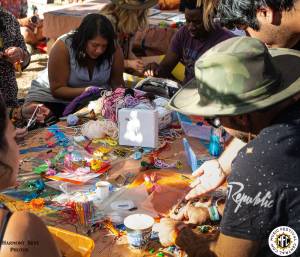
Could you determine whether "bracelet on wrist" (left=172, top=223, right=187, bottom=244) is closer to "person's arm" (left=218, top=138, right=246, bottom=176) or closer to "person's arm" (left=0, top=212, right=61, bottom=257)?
"person's arm" (left=218, top=138, right=246, bottom=176)

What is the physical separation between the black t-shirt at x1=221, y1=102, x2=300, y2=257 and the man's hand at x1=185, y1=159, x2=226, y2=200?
65 centimetres

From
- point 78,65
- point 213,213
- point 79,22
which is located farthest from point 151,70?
point 79,22

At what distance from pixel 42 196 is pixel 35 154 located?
19.8 inches

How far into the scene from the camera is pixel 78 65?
3.73 metres

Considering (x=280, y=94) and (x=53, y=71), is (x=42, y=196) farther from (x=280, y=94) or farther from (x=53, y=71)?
(x=53, y=71)

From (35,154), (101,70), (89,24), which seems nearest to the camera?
(35,154)

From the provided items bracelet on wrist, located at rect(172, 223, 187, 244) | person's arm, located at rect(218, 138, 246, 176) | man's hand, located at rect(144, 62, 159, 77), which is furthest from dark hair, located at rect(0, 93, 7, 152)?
man's hand, located at rect(144, 62, 159, 77)

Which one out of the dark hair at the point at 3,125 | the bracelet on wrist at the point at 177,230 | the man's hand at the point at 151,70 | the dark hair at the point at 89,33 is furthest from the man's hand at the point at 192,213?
the man's hand at the point at 151,70

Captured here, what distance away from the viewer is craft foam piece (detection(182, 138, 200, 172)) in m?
2.46

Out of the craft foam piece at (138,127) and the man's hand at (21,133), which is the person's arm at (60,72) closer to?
the man's hand at (21,133)

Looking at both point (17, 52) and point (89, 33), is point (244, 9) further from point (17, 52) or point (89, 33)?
point (17, 52)

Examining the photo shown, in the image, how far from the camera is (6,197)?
2.18 metres

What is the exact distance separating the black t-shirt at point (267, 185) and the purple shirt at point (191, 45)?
2.65 metres

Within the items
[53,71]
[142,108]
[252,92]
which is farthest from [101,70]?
[252,92]
